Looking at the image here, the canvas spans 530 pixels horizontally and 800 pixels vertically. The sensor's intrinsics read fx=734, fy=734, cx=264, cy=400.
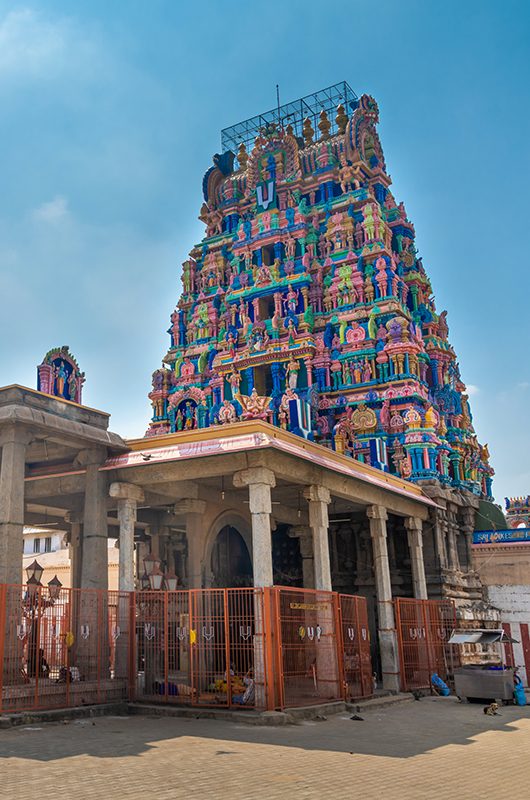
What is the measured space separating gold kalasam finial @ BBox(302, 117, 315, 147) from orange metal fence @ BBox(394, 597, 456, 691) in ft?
92.9

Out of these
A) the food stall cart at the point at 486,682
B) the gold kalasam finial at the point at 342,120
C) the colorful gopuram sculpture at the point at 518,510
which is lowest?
the food stall cart at the point at 486,682

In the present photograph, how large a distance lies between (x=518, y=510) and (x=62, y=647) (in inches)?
1719

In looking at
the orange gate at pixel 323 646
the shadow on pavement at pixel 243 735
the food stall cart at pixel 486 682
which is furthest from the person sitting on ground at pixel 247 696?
the food stall cart at pixel 486 682

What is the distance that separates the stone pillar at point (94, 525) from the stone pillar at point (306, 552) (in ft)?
24.7

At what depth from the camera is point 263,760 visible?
10469 millimetres

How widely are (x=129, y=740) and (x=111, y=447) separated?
29.0ft

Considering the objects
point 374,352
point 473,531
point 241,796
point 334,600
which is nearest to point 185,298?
point 374,352

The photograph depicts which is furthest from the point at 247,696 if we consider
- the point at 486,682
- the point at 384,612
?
the point at 384,612

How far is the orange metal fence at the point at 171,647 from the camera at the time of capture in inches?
602

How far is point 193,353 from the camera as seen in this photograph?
1588 inches

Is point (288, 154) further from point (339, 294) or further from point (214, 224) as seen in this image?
point (339, 294)

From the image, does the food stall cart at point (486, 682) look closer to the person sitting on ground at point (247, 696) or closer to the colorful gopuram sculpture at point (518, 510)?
the person sitting on ground at point (247, 696)

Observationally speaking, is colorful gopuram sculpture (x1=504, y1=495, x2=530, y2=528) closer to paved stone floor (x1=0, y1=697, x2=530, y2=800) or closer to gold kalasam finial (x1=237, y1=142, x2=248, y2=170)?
→ gold kalasam finial (x1=237, y1=142, x2=248, y2=170)

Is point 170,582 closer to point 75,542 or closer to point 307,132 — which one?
point 75,542
